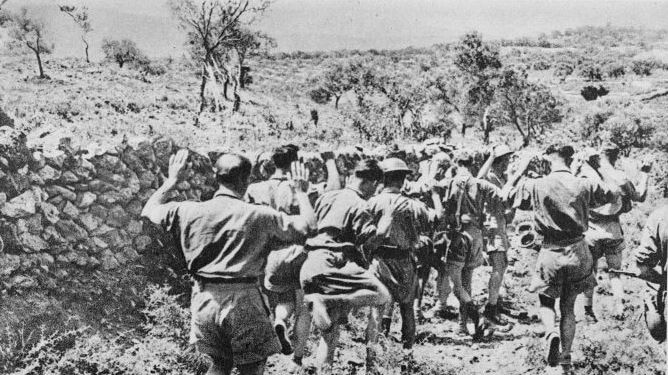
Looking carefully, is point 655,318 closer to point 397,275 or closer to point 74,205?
point 397,275

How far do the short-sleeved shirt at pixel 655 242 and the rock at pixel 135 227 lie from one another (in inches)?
208

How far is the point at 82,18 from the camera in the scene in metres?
35.4

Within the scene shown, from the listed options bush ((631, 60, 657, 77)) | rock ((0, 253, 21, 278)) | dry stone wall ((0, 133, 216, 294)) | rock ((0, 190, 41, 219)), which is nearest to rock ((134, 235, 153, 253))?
dry stone wall ((0, 133, 216, 294))

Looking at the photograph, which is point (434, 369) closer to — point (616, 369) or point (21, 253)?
point (616, 369)

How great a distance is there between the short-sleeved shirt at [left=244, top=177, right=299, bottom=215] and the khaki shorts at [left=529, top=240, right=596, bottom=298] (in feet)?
7.40

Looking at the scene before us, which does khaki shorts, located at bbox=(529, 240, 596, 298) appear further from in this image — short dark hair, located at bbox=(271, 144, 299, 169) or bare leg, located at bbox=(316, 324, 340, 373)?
short dark hair, located at bbox=(271, 144, 299, 169)

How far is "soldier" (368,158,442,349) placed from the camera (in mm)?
4959

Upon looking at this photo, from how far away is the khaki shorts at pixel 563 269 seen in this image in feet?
15.5

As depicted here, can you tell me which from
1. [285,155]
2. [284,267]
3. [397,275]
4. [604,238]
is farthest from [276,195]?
[604,238]

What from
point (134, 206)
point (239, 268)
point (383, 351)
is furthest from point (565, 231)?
point (134, 206)

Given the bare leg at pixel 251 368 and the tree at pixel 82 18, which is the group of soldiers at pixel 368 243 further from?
the tree at pixel 82 18

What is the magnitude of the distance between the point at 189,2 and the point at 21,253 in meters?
26.5

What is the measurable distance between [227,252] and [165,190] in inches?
19.5

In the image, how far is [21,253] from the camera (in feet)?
17.6
